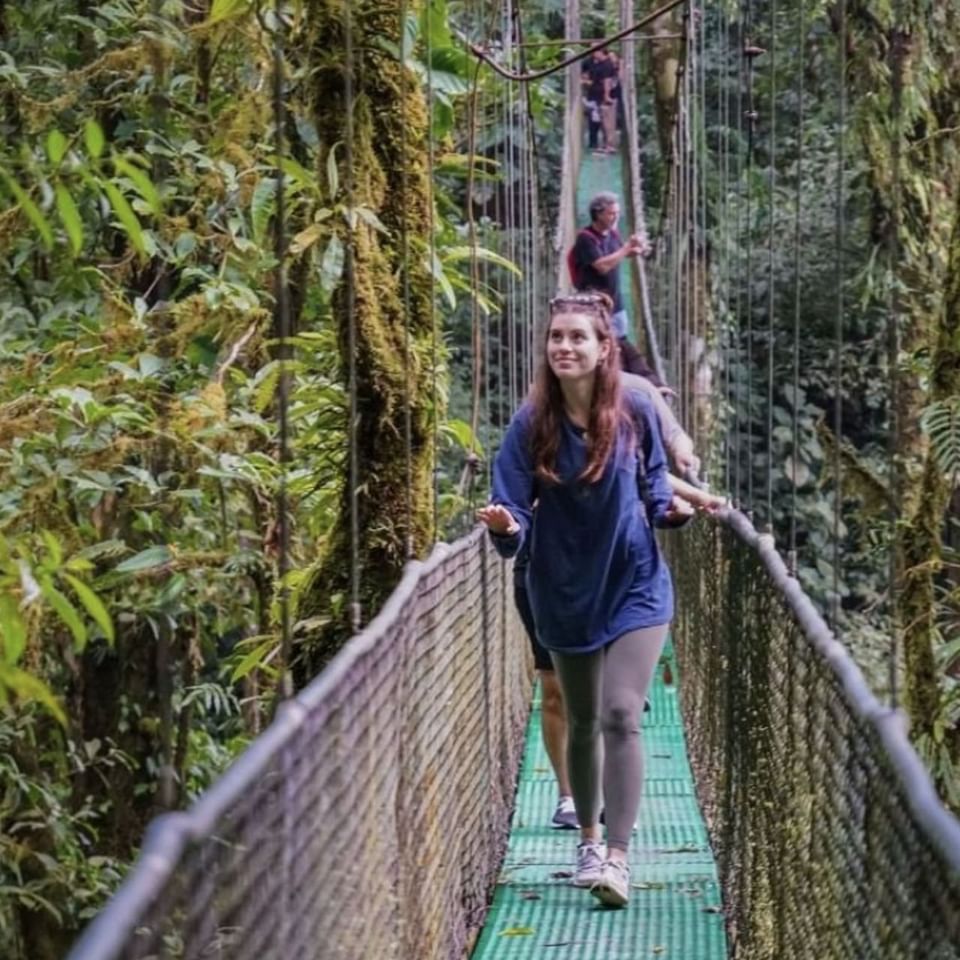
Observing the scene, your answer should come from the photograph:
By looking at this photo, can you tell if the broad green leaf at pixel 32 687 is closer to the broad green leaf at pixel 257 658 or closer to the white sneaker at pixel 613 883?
the broad green leaf at pixel 257 658

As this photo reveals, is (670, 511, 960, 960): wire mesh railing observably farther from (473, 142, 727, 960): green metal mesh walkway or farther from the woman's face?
the woman's face

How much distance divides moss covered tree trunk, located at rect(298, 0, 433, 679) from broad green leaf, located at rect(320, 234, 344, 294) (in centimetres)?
2

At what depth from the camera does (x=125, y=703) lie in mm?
3844

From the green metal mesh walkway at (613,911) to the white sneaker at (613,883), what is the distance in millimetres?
51

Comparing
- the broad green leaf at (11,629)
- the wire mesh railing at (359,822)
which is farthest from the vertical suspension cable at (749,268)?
the broad green leaf at (11,629)

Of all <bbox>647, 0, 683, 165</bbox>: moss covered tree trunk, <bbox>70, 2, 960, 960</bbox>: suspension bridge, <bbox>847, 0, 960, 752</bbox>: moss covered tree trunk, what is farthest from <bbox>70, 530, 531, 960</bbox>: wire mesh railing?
<bbox>647, 0, 683, 165</bbox>: moss covered tree trunk

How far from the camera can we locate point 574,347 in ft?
8.32

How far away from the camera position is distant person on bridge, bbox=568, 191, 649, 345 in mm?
5406

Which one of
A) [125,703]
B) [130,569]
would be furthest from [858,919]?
[125,703]

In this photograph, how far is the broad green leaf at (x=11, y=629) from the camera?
1.27m

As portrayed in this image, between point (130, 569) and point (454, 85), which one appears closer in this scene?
point (130, 569)

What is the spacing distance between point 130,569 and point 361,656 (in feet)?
3.68

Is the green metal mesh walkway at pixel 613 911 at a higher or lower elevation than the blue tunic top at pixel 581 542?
lower

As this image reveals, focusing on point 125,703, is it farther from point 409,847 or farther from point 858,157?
point 858,157
